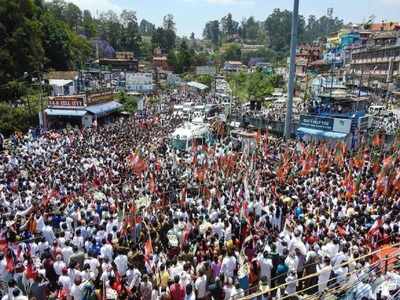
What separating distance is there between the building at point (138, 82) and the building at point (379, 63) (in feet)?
81.5

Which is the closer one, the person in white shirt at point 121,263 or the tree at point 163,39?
the person in white shirt at point 121,263

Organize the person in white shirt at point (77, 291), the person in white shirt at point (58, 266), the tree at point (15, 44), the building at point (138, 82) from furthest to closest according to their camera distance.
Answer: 1. the building at point (138, 82)
2. the tree at point (15, 44)
3. the person in white shirt at point (58, 266)
4. the person in white shirt at point (77, 291)

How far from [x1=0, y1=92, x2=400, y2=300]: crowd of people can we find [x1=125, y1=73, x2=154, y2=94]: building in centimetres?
3100

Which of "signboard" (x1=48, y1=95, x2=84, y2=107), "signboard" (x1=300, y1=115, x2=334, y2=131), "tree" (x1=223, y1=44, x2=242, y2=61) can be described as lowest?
"signboard" (x1=300, y1=115, x2=334, y2=131)

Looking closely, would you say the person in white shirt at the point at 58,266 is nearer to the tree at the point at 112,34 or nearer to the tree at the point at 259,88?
the tree at the point at 259,88

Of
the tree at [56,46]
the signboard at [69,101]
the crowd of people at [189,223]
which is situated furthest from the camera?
the tree at [56,46]

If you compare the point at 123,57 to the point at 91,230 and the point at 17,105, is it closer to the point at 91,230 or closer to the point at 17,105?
the point at 17,105

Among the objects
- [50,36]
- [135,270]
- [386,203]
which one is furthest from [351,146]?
[50,36]

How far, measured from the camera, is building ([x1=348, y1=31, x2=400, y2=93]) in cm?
4531

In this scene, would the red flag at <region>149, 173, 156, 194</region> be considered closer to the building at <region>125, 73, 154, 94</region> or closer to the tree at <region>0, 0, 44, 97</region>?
the tree at <region>0, 0, 44, 97</region>

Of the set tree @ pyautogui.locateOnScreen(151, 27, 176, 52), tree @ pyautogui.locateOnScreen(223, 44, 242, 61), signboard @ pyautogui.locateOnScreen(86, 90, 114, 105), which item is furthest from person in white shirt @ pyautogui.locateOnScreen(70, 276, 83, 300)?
tree @ pyautogui.locateOnScreen(223, 44, 242, 61)

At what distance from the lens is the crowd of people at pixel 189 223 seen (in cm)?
754

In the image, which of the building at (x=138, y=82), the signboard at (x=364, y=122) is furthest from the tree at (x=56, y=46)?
the signboard at (x=364, y=122)

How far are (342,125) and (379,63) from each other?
3385 cm
